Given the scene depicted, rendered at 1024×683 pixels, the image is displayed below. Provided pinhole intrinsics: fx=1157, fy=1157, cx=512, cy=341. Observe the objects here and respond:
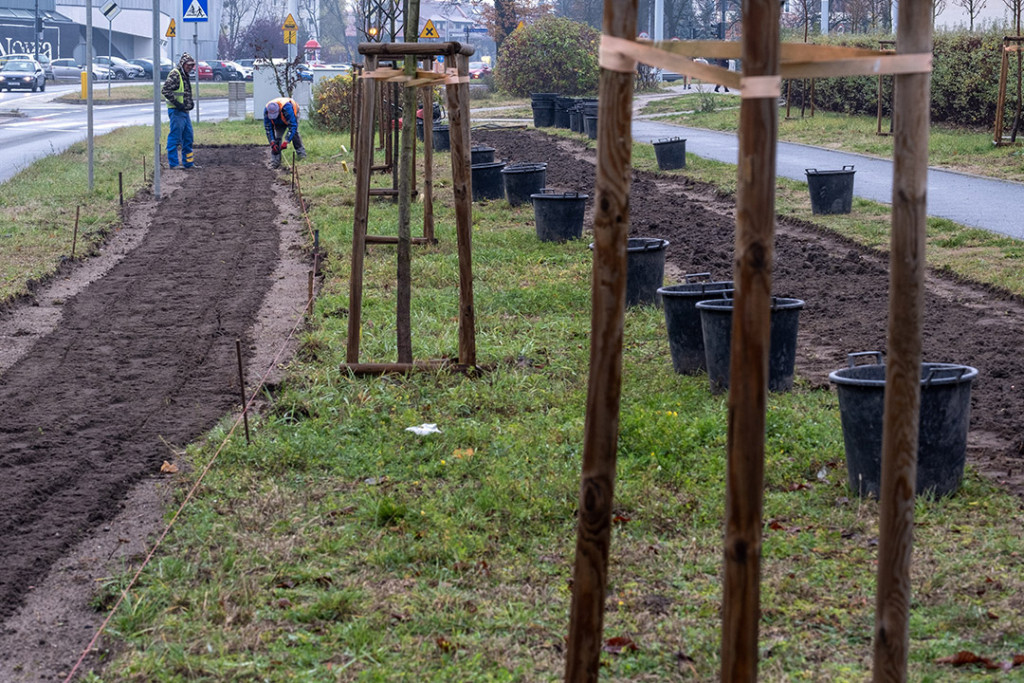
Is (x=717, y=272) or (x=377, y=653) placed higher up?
(x=717, y=272)

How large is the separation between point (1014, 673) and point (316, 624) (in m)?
2.28

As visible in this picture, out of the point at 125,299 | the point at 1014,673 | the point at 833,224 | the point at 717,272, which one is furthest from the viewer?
the point at 833,224

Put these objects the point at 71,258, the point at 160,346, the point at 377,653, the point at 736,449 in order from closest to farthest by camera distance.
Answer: the point at 736,449 < the point at 377,653 < the point at 160,346 < the point at 71,258

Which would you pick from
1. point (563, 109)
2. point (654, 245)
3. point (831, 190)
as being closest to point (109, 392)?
point (654, 245)

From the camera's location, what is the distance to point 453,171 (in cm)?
679

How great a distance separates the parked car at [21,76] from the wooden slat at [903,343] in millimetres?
55239

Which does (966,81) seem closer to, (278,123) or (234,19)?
(278,123)

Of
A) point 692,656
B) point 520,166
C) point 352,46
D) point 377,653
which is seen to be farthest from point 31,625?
point 352,46

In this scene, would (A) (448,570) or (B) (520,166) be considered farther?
(B) (520,166)

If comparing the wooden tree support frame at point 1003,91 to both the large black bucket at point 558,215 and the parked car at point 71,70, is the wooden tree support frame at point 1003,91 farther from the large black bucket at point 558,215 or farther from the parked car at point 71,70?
the parked car at point 71,70

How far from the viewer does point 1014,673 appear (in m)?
3.56

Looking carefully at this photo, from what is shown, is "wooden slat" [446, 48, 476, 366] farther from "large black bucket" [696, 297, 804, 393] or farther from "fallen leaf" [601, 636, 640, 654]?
"fallen leaf" [601, 636, 640, 654]

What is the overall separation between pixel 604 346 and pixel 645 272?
19.9 ft

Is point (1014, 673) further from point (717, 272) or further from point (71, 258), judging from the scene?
point (71, 258)
